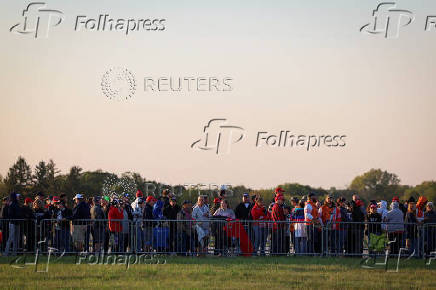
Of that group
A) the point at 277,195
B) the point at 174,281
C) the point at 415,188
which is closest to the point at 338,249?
the point at 277,195

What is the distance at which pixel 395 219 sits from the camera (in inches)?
1095

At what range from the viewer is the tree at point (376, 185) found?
109 m

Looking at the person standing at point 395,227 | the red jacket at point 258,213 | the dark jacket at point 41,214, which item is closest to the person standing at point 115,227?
the dark jacket at point 41,214

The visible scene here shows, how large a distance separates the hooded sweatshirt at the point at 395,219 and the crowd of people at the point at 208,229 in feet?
0.10

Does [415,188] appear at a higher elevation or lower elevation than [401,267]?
higher

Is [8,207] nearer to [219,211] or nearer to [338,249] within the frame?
[219,211]

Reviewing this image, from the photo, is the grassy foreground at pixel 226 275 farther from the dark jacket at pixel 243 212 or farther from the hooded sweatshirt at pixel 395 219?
the dark jacket at pixel 243 212

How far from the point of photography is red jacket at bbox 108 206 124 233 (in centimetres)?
2648

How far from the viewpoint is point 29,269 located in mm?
22594

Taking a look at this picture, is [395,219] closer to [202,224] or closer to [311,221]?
[311,221]

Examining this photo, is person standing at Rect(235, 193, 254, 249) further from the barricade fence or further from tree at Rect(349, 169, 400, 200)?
tree at Rect(349, 169, 400, 200)

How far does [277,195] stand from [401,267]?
5.70 metres

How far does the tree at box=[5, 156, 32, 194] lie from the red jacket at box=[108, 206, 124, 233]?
41.0 m

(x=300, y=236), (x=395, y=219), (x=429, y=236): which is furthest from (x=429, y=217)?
(x=300, y=236)
